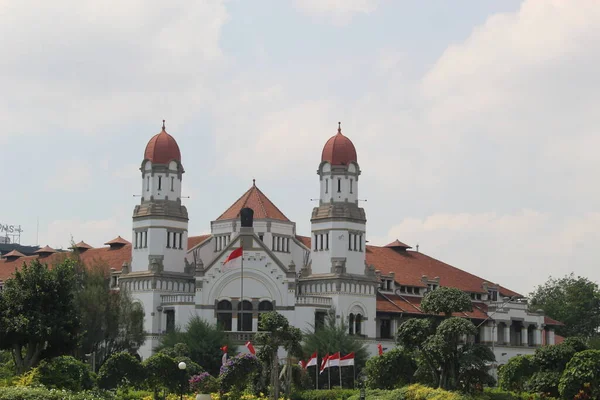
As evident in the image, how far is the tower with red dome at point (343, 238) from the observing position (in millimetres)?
103250

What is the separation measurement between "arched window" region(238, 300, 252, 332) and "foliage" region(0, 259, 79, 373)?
34439 mm

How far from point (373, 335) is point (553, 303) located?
39209 millimetres

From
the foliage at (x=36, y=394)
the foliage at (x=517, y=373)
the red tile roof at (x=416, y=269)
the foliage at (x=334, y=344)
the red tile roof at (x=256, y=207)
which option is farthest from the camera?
the red tile roof at (x=416, y=269)

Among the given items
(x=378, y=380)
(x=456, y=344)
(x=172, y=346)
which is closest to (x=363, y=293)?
(x=172, y=346)

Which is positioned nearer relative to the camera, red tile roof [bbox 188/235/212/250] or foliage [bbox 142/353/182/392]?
foliage [bbox 142/353/182/392]

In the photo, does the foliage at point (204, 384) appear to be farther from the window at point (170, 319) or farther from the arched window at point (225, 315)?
the window at point (170, 319)

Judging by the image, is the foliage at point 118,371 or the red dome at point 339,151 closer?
the foliage at point 118,371

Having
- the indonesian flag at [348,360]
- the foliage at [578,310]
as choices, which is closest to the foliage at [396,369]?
the indonesian flag at [348,360]

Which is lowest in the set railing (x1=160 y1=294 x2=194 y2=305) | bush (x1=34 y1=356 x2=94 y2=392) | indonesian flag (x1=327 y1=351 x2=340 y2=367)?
bush (x1=34 y1=356 x2=94 y2=392)

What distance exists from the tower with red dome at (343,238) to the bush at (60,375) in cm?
3801

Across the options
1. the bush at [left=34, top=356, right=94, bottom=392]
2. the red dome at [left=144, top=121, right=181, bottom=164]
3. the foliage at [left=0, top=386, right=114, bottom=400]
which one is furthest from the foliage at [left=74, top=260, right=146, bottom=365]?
the foliage at [left=0, top=386, right=114, bottom=400]

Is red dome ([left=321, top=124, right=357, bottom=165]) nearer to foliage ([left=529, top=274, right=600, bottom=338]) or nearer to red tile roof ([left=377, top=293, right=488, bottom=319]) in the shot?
red tile roof ([left=377, top=293, right=488, bottom=319])

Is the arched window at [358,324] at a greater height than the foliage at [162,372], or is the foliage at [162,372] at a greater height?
the arched window at [358,324]

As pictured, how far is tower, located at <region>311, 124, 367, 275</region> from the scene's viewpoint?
10362cm
